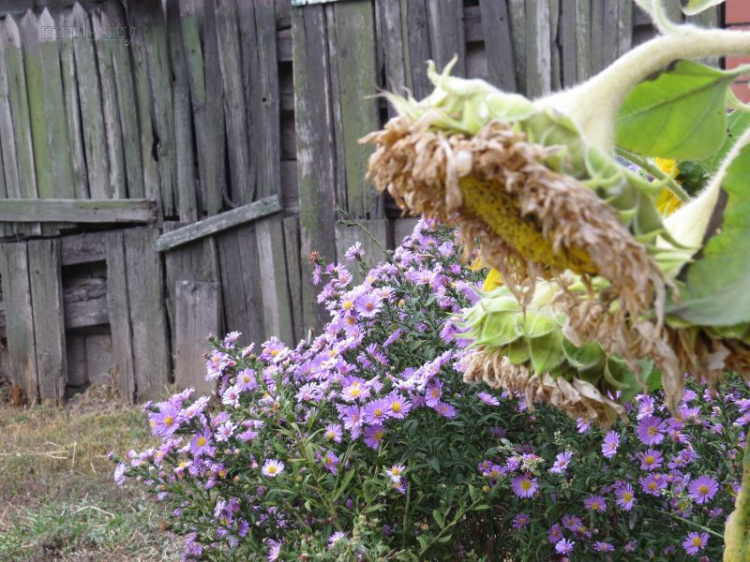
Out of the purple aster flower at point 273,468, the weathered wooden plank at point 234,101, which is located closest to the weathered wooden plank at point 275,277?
the weathered wooden plank at point 234,101

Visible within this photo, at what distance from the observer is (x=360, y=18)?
4.18 metres

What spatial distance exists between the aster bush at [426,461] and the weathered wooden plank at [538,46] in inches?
90.6

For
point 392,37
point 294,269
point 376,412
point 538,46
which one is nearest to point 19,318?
point 294,269

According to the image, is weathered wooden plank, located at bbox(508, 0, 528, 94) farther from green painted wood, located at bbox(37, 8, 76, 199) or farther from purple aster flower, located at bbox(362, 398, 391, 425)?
purple aster flower, located at bbox(362, 398, 391, 425)

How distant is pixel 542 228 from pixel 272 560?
121 cm

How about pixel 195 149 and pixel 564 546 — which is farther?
pixel 195 149

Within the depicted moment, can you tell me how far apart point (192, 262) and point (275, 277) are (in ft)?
1.65

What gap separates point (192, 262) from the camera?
15.7 feet

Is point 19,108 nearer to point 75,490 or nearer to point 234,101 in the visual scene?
point 234,101

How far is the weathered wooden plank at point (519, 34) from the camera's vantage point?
398 cm

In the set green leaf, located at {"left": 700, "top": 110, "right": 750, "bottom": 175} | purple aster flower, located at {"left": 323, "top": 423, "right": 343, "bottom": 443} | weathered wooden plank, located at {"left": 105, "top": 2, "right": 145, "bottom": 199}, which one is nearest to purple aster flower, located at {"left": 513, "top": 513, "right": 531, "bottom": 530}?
purple aster flower, located at {"left": 323, "top": 423, "right": 343, "bottom": 443}

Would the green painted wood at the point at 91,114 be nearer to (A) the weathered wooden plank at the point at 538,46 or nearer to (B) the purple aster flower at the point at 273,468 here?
(A) the weathered wooden plank at the point at 538,46

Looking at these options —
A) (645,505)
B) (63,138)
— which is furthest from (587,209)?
(63,138)

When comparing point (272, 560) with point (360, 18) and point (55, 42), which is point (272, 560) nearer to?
point (360, 18)
